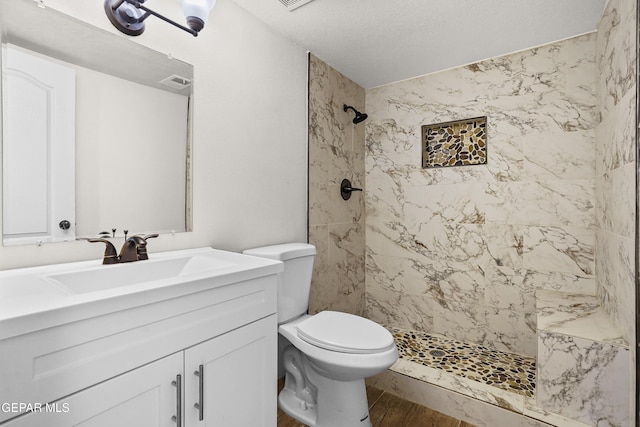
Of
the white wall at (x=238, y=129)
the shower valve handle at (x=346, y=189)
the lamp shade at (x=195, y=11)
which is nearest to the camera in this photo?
the lamp shade at (x=195, y=11)

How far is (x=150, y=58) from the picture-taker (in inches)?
56.4

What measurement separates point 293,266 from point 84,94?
1.20m

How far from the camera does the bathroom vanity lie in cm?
72

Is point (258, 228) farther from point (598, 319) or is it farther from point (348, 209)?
point (598, 319)

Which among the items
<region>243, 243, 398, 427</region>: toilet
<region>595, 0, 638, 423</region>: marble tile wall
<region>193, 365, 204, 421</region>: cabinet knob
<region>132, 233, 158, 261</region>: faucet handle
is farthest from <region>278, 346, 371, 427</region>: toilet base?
<region>595, 0, 638, 423</region>: marble tile wall

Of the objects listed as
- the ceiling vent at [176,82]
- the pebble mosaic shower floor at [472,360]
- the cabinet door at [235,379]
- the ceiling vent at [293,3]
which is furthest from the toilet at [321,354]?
the ceiling vent at [293,3]

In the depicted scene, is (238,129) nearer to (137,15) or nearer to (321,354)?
(137,15)

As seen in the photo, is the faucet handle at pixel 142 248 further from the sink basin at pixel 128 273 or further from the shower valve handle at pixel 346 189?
the shower valve handle at pixel 346 189

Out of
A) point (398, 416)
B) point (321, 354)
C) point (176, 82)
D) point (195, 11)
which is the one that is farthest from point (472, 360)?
point (195, 11)

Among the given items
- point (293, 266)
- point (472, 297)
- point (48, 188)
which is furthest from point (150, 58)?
point (472, 297)

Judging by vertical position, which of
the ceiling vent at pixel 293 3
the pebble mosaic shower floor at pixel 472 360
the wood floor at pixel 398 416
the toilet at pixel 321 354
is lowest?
the wood floor at pixel 398 416

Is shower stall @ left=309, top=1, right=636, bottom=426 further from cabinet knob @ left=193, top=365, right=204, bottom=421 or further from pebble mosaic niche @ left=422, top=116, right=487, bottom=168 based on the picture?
cabinet knob @ left=193, top=365, right=204, bottom=421

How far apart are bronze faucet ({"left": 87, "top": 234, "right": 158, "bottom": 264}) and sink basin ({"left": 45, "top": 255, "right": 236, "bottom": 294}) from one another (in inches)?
1.6

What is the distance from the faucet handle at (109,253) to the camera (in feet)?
3.98
